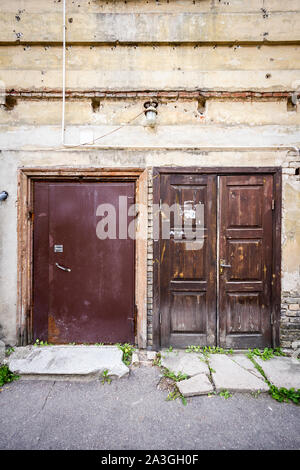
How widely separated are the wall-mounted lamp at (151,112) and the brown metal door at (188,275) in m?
0.82

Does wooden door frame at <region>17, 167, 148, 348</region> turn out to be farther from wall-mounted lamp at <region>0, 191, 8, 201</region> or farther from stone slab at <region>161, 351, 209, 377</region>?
stone slab at <region>161, 351, 209, 377</region>

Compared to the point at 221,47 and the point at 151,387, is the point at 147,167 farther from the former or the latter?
the point at 151,387

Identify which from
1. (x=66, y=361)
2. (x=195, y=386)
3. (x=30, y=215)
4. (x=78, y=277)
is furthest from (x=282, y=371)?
(x=30, y=215)

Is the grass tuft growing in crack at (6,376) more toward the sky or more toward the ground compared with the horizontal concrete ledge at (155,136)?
more toward the ground

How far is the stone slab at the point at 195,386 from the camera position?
2459mm

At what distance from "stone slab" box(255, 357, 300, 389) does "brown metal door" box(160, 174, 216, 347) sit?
2.45 feet

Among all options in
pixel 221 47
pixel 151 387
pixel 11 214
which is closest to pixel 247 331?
pixel 151 387

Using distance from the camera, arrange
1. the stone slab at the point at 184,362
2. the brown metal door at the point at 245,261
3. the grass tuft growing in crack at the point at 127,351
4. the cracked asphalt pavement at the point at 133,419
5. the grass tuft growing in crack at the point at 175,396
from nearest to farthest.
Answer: the cracked asphalt pavement at the point at 133,419 < the grass tuft growing in crack at the point at 175,396 < the stone slab at the point at 184,362 < the grass tuft growing in crack at the point at 127,351 < the brown metal door at the point at 245,261

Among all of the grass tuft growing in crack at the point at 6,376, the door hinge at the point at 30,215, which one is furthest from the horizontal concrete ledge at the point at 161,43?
the grass tuft growing in crack at the point at 6,376

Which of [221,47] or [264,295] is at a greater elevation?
[221,47]

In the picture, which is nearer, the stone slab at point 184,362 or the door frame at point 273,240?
the stone slab at point 184,362

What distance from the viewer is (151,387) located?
260 centimetres

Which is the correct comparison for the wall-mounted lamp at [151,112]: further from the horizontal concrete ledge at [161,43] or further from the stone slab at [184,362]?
the stone slab at [184,362]

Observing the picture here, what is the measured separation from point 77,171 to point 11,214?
120 cm
